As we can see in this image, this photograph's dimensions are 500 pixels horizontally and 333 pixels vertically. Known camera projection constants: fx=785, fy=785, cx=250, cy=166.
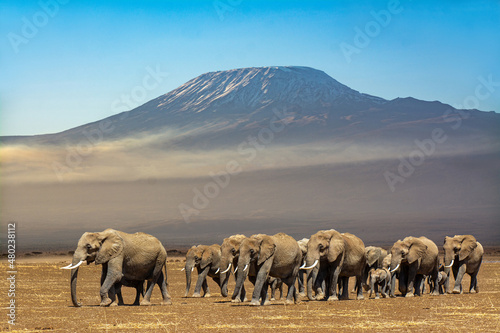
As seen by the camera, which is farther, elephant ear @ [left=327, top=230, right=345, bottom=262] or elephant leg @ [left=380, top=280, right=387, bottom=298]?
elephant leg @ [left=380, top=280, right=387, bottom=298]

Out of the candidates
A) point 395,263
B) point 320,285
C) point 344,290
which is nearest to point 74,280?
point 320,285

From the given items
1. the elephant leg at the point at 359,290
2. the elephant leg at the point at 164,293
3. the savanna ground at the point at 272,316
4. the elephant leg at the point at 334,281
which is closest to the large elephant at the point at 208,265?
the savanna ground at the point at 272,316

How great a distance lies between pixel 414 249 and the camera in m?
34.1

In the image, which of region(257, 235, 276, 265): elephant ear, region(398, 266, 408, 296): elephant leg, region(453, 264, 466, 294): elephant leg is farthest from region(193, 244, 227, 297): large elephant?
region(453, 264, 466, 294): elephant leg

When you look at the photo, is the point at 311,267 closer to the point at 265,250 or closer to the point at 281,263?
the point at 281,263

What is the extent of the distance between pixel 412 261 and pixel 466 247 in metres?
4.88

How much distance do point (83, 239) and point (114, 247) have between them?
1123 millimetres

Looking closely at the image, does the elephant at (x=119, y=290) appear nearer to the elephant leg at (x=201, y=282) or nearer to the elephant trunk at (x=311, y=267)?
the elephant leg at (x=201, y=282)

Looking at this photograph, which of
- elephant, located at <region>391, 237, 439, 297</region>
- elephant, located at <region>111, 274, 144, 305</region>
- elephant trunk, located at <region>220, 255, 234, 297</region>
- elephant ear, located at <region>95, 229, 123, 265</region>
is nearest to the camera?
elephant, located at <region>111, 274, 144, 305</region>

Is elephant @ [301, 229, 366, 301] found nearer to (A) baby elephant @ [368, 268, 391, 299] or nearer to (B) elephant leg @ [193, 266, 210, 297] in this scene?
(A) baby elephant @ [368, 268, 391, 299]

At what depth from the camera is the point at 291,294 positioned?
28141 millimetres

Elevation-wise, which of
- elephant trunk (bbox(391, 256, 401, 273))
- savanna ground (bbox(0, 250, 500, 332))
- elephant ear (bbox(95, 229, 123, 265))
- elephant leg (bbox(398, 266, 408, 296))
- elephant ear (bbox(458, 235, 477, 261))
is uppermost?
elephant ear (bbox(95, 229, 123, 265))

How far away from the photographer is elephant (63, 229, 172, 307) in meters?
27.4

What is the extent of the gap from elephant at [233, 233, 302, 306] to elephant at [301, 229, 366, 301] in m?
2.18
